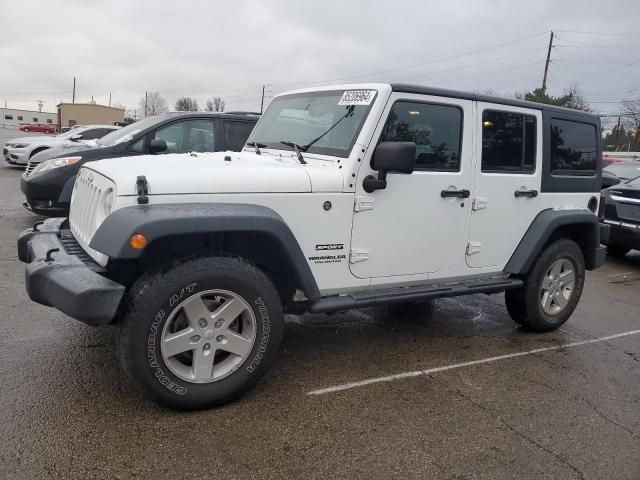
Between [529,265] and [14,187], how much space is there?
11.7 metres

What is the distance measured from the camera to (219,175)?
3082 mm

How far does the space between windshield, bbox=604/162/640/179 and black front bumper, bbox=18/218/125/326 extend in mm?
11312

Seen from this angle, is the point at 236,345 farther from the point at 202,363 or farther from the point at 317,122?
the point at 317,122

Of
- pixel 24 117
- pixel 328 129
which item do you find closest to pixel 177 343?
pixel 328 129

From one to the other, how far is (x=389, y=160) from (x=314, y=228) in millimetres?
641

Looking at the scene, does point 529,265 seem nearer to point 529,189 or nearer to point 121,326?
point 529,189

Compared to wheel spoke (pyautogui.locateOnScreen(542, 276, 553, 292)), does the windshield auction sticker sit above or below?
above

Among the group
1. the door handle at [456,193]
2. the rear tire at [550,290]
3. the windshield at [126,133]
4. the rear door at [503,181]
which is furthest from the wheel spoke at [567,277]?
the windshield at [126,133]

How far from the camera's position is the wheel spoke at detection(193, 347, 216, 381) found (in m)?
3.02

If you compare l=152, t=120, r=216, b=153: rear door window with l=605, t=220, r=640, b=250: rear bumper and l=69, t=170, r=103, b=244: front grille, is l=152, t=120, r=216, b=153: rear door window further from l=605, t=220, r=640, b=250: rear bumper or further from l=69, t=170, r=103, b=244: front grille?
l=605, t=220, r=640, b=250: rear bumper

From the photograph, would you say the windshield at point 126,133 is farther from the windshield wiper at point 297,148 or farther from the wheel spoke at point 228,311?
the wheel spoke at point 228,311

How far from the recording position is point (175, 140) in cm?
736

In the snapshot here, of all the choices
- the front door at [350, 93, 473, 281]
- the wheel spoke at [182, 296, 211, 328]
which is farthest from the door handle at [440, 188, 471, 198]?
the wheel spoke at [182, 296, 211, 328]

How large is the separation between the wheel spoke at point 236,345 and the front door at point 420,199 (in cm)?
91
